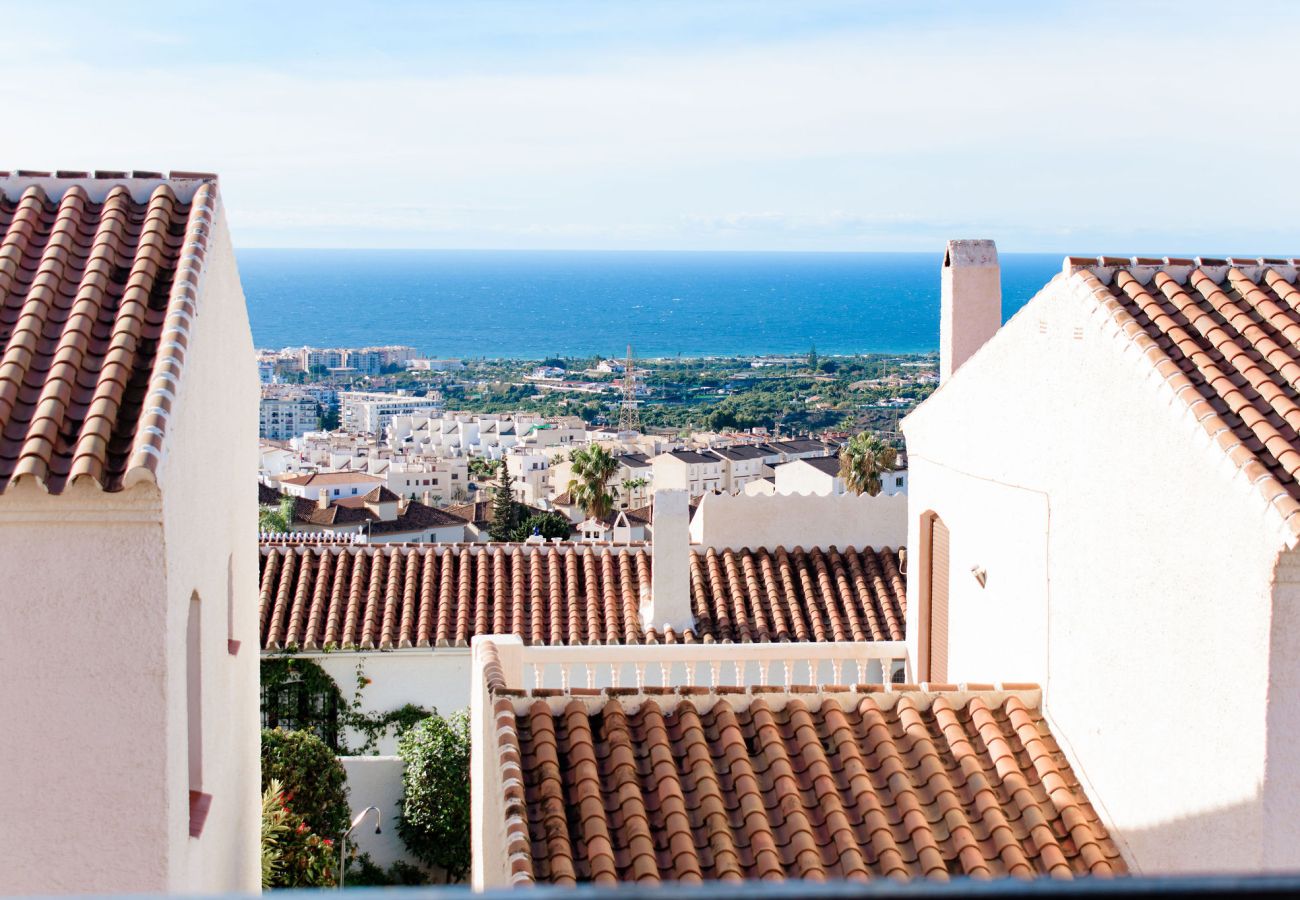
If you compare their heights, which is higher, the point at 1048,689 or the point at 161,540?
the point at 161,540

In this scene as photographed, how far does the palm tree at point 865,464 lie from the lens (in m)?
62.8

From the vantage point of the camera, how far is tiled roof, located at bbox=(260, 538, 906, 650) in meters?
22.7

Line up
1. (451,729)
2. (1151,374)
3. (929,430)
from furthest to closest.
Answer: (451,729)
(929,430)
(1151,374)

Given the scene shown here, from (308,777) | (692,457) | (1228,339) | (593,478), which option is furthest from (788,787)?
(692,457)

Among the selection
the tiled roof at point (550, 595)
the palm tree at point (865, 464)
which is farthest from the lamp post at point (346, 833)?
the palm tree at point (865, 464)

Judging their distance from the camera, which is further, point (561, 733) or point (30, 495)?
point (561, 733)

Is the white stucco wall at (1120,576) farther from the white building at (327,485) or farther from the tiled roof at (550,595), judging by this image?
the white building at (327,485)

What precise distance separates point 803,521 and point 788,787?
16105 millimetres

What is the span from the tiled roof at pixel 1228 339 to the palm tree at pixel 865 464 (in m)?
51.0

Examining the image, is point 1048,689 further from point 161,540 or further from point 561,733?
point 161,540

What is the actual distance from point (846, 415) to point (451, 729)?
150m

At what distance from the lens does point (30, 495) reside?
275 inches

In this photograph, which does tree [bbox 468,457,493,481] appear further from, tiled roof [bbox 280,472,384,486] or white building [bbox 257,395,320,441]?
white building [bbox 257,395,320,441]

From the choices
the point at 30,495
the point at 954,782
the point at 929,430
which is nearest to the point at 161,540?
the point at 30,495
